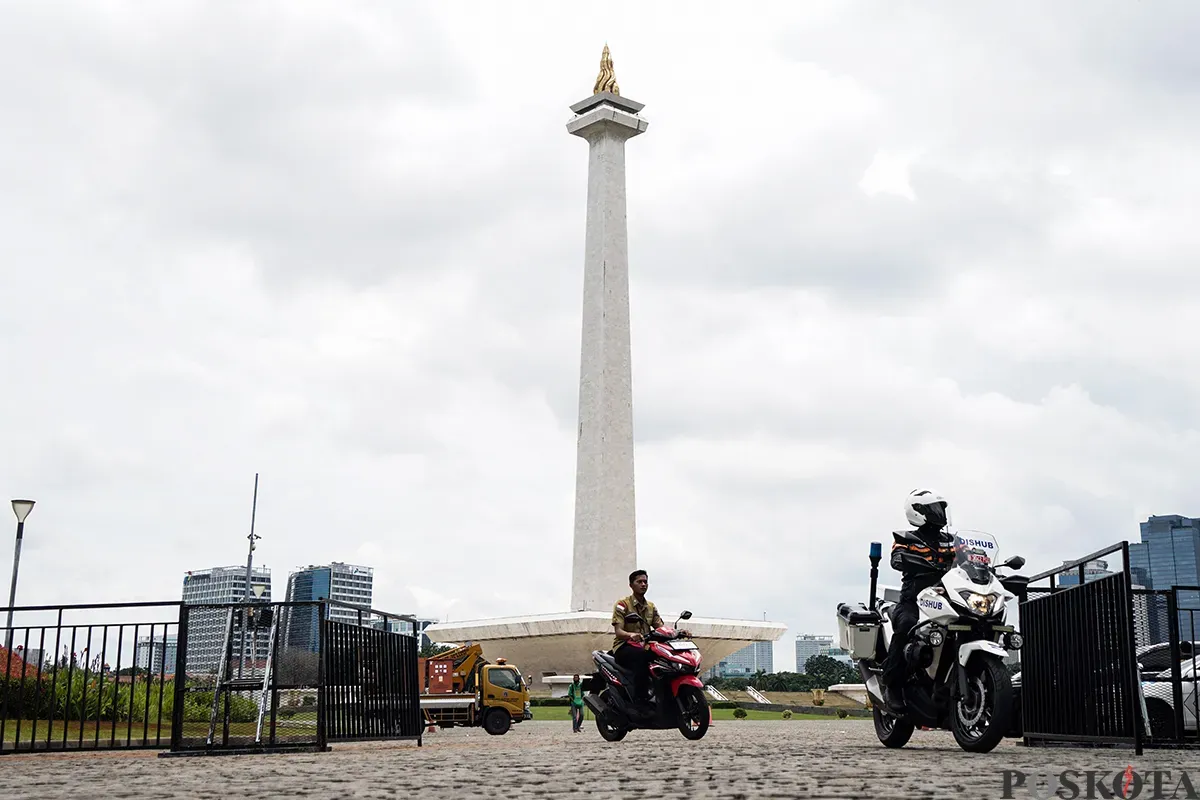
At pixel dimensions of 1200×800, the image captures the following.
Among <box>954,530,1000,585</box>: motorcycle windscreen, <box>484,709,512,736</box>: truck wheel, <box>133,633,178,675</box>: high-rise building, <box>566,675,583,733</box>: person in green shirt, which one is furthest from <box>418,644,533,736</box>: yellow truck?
<box>954,530,1000,585</box>: motorcycle windscreen

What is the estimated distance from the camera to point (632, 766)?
7.77 metres

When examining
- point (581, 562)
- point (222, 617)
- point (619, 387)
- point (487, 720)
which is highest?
point (619, 387)

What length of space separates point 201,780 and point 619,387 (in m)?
33.4

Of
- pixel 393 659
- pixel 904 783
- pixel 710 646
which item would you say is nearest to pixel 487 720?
pixel 393 659

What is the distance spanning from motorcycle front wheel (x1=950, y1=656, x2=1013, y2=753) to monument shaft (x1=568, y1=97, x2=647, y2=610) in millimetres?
31182

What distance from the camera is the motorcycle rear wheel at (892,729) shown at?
10164mm

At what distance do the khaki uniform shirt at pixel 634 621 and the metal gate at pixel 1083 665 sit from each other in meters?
3.60

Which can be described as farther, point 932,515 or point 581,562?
point 581,562

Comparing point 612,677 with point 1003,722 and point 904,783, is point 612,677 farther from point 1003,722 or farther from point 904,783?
point 904,783

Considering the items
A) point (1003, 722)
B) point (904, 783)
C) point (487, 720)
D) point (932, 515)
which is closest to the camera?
point (904, 783)

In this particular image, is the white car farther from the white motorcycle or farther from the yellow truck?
the yellow truck

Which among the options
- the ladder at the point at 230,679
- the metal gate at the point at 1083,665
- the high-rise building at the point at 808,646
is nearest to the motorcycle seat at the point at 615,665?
the ladder at the point at 230,679

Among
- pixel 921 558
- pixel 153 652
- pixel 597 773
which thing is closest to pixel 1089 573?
pixel 921 558

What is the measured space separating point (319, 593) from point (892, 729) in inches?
2699
